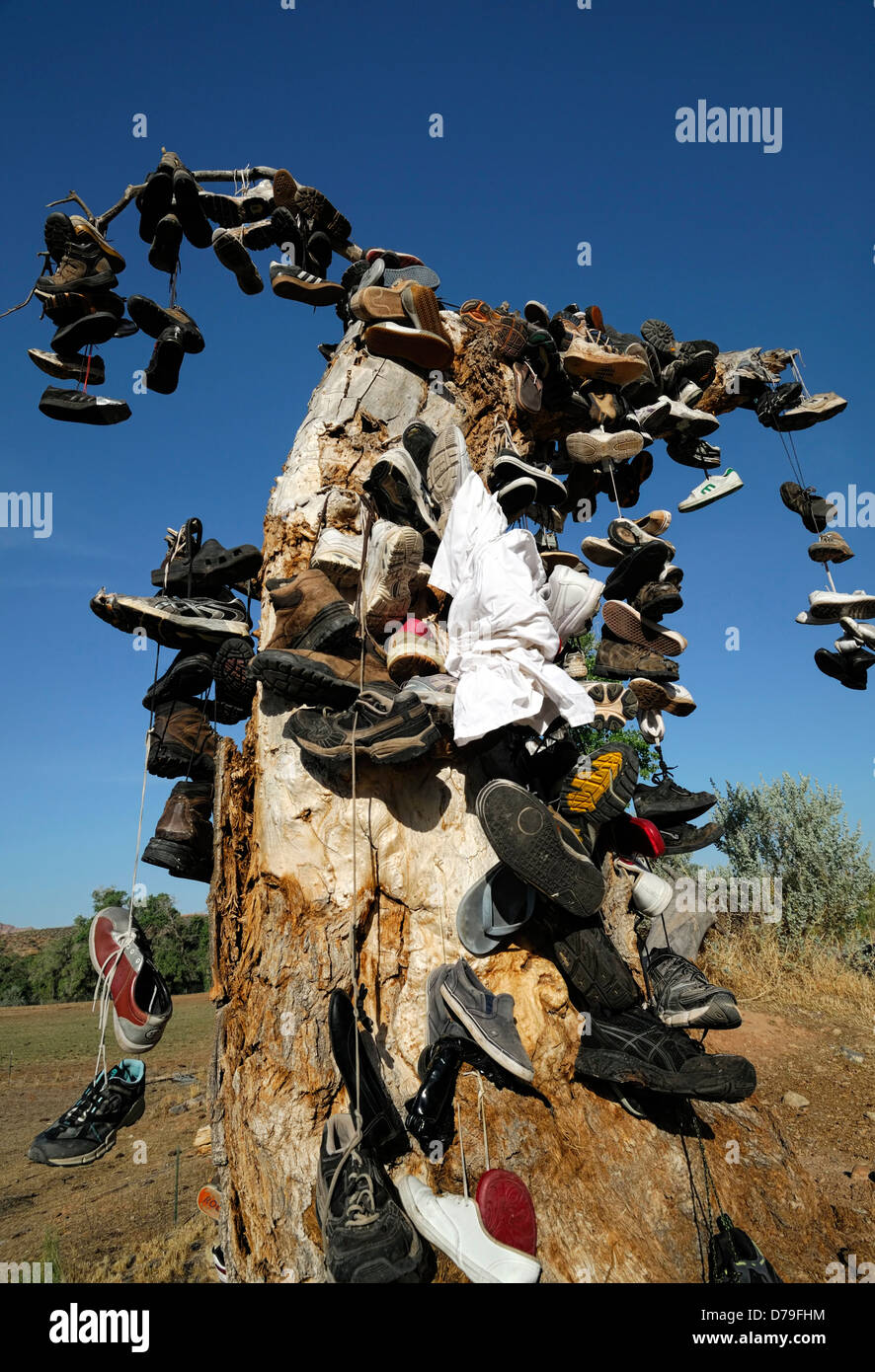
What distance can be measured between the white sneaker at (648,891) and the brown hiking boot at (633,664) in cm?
233

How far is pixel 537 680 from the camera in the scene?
3014 millimetres

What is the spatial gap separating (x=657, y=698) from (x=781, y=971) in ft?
15.9

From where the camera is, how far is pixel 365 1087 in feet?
8.27

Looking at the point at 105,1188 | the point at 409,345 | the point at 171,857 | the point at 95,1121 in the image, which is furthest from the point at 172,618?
the point at 105,1188

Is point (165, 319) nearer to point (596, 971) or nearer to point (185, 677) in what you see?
point (185, 677)

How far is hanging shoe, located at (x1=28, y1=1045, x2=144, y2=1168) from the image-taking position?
2814 millimetres

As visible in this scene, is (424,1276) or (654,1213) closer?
(424,1276)

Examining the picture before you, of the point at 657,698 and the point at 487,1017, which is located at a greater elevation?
the point at 657,698

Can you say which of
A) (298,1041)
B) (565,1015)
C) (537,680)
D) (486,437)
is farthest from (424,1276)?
(486,437)

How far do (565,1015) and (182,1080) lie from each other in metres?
7.43

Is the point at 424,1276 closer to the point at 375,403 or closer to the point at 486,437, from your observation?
the point at 375,403

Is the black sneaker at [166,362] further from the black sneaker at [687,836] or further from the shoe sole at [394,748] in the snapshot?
the black sneaker at [687,836]

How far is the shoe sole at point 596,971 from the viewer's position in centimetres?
301
